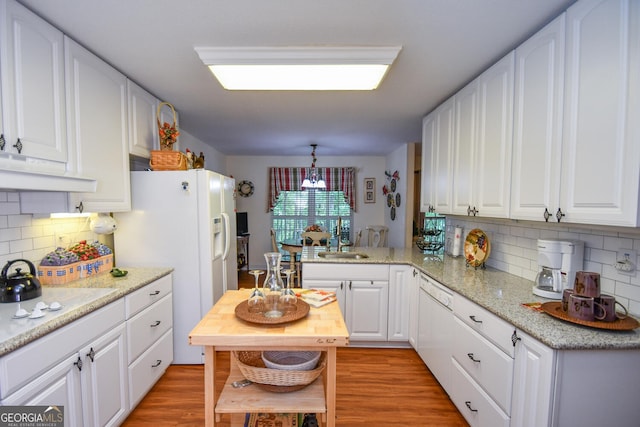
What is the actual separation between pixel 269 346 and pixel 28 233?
1.73 m

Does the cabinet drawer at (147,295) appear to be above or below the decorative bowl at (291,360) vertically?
above

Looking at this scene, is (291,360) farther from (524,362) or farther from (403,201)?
(403,201)

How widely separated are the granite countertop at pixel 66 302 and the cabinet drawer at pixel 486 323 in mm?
2028

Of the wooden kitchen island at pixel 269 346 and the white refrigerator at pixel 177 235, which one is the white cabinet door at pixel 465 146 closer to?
the wooden kitchen island at pixel 269 346

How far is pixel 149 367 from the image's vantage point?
203 centimetres

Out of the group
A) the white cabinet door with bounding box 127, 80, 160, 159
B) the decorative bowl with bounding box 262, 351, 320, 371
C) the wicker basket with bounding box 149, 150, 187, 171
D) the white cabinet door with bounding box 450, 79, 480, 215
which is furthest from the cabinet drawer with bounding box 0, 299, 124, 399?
the white cabinet door with bounding box 450, 79, 480, 215

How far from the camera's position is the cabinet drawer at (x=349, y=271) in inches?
105

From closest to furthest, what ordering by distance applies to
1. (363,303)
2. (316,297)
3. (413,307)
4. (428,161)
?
(316,297), (413,307), (363,303), (428,161)

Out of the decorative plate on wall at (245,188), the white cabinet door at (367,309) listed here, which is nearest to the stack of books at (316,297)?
the white cabinet door at (367,309)

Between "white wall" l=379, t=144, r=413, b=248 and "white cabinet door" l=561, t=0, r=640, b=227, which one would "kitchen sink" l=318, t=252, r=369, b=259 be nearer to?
"white wall" l=379, t=144, r=413, b=248

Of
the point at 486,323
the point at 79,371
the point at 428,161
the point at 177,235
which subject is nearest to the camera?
the point at 79,371

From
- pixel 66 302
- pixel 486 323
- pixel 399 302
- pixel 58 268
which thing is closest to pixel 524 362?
pixel 486 323

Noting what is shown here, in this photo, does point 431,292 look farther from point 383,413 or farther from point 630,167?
point 630,167

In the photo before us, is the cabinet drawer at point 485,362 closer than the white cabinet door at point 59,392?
No
